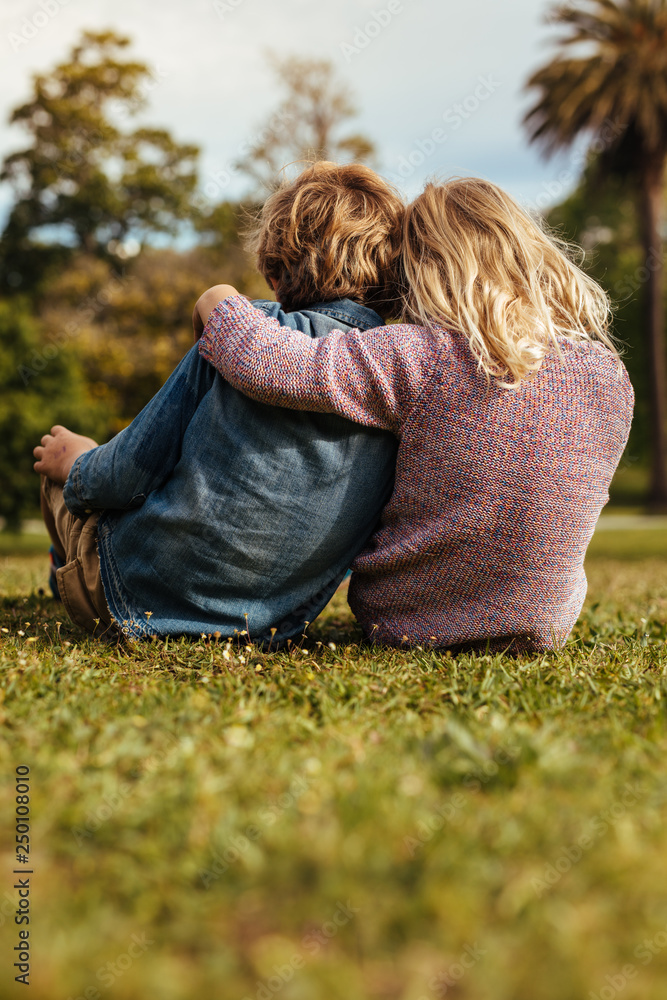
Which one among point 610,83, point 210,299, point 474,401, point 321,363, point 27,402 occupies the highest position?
point 610,83

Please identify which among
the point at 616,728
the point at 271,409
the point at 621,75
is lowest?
the point at 616,728

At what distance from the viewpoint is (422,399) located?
7.90 ft

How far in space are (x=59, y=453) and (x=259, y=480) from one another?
912mm

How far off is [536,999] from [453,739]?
2.30 ft

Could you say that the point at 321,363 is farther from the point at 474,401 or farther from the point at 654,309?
the point at 654,309

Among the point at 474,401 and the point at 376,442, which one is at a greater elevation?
the point at 474,401

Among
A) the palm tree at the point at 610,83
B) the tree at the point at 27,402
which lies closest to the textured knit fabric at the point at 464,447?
the tree at the point at 27,402

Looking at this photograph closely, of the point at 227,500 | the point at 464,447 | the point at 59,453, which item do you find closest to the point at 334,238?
the point at 464,447

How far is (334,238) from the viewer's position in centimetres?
262

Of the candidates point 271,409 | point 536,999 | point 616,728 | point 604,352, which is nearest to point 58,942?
point 536,999

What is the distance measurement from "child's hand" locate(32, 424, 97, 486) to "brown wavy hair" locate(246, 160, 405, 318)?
0.93m

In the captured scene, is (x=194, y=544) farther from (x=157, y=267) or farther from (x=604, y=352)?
(x=157, y=267)

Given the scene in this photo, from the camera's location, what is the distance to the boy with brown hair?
Answer: 2521mm

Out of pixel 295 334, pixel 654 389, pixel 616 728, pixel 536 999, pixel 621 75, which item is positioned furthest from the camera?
pixel 654 389
